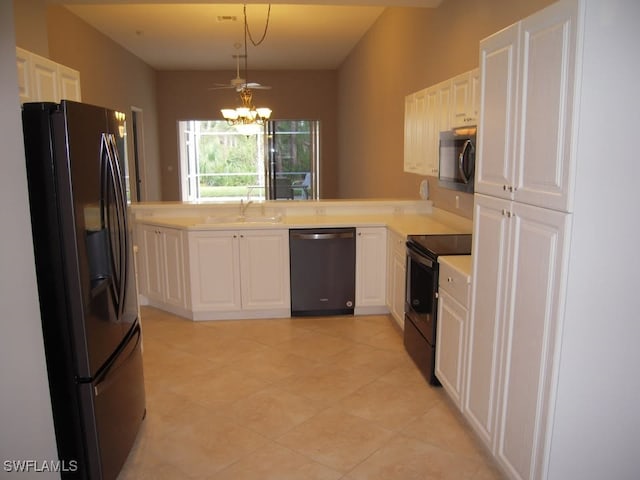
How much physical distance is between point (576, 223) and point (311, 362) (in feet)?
8.08

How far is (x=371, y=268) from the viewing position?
186 inches

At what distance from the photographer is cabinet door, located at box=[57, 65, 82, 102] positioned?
11.0 ft

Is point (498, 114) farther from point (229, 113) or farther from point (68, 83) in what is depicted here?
point (229, 113)

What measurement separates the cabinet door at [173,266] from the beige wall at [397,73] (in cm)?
244

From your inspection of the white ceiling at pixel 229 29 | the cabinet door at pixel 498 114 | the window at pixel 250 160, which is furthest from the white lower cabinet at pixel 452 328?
the window at pixel 250 160

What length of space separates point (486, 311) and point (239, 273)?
2.68 m

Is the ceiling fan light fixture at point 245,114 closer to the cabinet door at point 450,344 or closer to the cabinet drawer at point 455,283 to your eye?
the cabinet drawer at point 455,283

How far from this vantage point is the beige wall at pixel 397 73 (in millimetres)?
3762

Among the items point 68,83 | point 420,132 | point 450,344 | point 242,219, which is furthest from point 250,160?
→ point 450,344

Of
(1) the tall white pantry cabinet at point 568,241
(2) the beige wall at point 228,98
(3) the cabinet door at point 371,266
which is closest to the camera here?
(1) the tall white pantry cabinet at point 568,241

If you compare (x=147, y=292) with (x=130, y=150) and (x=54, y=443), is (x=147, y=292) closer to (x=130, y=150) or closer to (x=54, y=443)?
(x=54, y=443)

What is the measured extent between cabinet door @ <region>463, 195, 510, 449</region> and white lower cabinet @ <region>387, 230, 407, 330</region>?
4.29ft

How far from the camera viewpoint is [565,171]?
1789 mm
